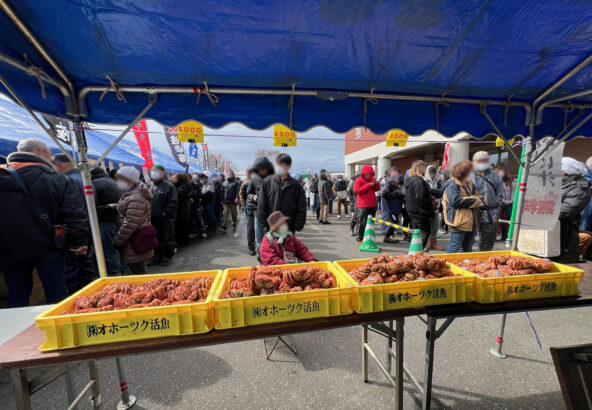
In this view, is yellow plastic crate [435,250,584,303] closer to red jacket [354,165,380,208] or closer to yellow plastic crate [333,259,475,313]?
yellow plastic crate [333,259,475,313]

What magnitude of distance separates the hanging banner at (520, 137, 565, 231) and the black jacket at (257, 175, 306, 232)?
10.7ft

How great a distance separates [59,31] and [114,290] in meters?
1.87

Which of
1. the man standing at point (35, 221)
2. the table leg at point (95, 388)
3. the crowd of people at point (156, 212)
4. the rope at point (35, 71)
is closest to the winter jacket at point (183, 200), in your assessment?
the crowd of people at point (156, 212)

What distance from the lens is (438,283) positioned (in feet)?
5.04

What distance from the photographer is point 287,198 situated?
12.2 feet

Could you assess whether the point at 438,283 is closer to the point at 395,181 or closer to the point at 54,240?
the point at 54,240

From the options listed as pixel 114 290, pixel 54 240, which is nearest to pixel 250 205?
pixel 54 240

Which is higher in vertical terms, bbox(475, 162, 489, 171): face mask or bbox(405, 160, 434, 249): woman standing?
bbox(475, 162, 489, 171): face mask

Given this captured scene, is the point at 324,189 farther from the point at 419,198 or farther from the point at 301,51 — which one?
the point at 301,51

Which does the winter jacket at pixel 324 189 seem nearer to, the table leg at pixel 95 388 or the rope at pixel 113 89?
the rope at pixel 113 89

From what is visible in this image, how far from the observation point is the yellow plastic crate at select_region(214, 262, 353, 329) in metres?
1.32

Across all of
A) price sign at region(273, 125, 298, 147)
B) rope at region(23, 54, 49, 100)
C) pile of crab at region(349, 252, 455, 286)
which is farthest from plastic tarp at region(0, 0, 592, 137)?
pile of crab at region(349, 252, 455, 286)

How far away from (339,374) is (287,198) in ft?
7.56

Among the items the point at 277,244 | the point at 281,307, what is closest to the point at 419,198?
the point at 277,244
